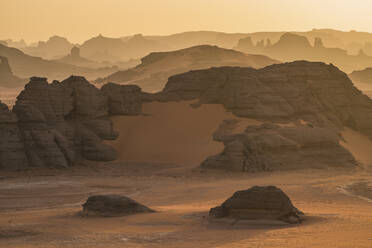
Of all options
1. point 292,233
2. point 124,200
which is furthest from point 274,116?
point 292,233

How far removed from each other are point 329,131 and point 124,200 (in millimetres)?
17226

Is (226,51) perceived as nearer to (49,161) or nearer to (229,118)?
(229,118)

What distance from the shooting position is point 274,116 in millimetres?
37062

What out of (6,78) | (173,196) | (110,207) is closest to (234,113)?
(173,196)

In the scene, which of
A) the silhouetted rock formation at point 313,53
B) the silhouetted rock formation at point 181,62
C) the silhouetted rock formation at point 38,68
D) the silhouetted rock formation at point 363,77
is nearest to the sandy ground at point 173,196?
the silhouetted rock formation at point 181,62

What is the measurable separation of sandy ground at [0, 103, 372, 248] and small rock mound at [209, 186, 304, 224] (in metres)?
0.36

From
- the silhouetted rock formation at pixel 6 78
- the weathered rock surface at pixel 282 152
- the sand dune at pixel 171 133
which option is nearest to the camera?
the weathered rock surface at pixel 282 152

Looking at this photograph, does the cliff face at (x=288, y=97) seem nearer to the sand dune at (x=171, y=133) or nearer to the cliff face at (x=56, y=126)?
the sand dune at (x=171, y=133)

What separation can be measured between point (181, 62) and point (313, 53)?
61.4 metres

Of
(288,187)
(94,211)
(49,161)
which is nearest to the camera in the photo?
(94,211)

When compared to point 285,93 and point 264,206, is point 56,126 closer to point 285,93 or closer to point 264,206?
point 285,93

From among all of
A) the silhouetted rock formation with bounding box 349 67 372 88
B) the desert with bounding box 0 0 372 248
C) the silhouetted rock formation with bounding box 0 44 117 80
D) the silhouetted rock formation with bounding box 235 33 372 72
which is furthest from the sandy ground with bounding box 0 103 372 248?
the silhouetted rock formation with bounding box 235 33 372 72

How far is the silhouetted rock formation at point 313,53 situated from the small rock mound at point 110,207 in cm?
14150

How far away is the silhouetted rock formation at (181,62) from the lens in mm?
103312
